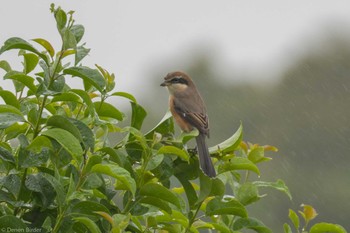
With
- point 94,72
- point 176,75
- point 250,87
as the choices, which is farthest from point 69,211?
point 250,87

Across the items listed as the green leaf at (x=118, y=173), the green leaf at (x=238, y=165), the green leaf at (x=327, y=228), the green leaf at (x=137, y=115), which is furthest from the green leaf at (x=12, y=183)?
the green leaf at (x=327, y=228)

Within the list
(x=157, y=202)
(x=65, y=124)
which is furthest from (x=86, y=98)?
(x=157, y=202)

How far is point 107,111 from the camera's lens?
343 centimetres

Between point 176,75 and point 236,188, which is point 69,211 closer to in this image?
point 236,188

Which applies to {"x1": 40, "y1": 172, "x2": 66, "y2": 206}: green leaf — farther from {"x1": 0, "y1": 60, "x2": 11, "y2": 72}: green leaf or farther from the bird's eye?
the bird's eye

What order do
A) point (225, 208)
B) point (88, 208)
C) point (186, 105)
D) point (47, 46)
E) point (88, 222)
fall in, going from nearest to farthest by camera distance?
point (88, 222), point (88, 208), point (47, 46), point (225, 208), point (186, 105)

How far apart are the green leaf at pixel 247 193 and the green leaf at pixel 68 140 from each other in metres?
0.78

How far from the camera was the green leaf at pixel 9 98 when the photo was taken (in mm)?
3244

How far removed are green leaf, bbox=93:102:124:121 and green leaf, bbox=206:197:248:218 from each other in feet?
1.39

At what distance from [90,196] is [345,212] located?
28874 millimetres

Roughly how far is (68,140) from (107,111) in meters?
0.53

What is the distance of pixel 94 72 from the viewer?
315cm

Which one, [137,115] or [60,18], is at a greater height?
[60,18]

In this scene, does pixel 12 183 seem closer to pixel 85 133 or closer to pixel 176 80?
pixel 85 133
